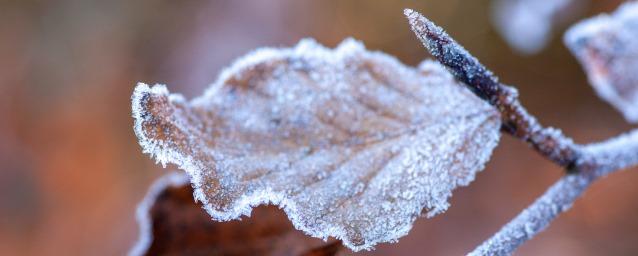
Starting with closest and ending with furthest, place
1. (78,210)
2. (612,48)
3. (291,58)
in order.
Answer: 1. (291,58)
2. (612,48)
3. (78,210)

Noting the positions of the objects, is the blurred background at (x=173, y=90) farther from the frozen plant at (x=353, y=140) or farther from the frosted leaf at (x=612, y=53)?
the frozen plant at (x=353, y=140)

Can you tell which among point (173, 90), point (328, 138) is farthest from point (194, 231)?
point (173, 90)

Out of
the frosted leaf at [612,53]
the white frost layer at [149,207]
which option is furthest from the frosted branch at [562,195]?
the white frost layer at [149,207]

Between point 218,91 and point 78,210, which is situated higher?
point 78,210

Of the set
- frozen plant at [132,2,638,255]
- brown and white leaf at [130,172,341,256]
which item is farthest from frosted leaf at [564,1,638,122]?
brown and white leaf at [130,172,341,256]

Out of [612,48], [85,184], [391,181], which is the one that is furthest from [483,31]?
[391,181]

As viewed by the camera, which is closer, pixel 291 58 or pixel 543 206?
pixel 543 206

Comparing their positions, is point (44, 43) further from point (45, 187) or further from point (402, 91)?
point (402, 91)

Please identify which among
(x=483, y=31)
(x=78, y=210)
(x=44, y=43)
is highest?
(x=44, y=43)

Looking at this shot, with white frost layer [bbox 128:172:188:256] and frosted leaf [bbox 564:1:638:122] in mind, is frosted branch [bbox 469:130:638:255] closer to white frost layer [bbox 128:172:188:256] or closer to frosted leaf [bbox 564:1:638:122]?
frosted leaf [bbox 564:1:638:122]
